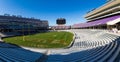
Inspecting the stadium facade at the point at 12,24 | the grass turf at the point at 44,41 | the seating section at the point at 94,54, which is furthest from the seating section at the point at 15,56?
the stadium facade at the point at 12,24

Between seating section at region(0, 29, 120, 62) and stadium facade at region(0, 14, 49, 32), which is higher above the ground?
stadium facade at region(0, 14, 49, 32)

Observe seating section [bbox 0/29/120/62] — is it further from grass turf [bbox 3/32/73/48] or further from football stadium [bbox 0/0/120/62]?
grass turf [bbox 3/32/73/48]

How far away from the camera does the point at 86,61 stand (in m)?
13.4

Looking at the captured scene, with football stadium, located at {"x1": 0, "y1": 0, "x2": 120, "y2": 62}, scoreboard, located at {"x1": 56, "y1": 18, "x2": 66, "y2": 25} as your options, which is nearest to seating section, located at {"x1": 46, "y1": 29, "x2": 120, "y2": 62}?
football stadium, located at {"x1": 0, "y1": 0, "x2": 120, "y2": 62}

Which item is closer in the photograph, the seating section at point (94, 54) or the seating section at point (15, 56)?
the seating section at point (94, 54)

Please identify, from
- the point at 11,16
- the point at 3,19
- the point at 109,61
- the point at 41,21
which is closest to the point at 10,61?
the point at 109,61

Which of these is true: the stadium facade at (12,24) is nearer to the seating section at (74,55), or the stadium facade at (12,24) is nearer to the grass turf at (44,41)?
the grass turf at (44,41)

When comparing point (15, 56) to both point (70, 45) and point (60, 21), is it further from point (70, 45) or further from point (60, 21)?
point (60, 21)

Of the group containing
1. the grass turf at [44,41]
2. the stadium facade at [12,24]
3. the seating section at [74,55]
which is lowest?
the grass turf at [44,41]

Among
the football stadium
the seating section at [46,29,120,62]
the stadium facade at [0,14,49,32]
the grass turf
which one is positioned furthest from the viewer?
the stadium facade at [0,14,49,32]

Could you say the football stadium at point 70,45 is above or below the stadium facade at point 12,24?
below

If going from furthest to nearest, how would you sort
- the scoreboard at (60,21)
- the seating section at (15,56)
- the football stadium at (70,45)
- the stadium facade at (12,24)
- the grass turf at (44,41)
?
1. the scoreboard at (60,21)
2. the stadium facade at (12,24)
3. the grass turf at (44,41)
4. the football stadium at (70,45)
5. the seating section at (15,56)

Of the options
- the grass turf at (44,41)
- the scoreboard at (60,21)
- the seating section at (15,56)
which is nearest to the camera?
the seating section at (15,56)

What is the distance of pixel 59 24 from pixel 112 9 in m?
87.7
